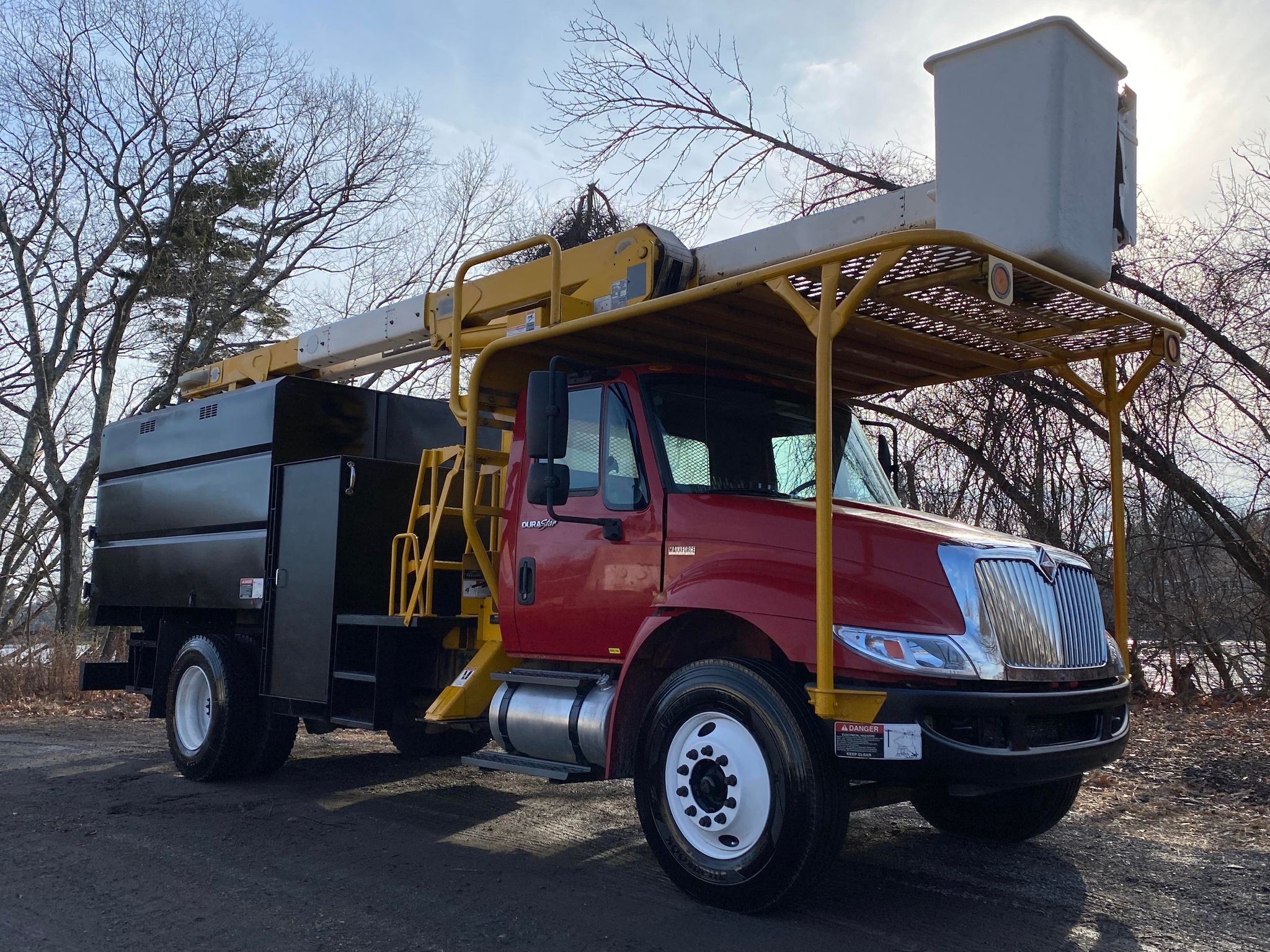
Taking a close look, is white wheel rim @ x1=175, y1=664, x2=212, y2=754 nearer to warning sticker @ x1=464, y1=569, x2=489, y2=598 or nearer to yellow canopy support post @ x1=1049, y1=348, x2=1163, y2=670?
warning sticker @ x1=464, y1=569, x2=489, y2=598

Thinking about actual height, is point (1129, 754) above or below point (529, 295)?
below

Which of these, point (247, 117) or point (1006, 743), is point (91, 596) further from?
point (247, 117)

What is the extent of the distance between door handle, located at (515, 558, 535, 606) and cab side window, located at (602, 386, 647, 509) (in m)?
0.70

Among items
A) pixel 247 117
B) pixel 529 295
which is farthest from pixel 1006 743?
pixel 247 117

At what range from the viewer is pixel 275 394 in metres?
8.11

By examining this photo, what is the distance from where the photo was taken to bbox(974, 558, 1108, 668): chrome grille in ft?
16.0

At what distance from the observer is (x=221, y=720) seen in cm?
823

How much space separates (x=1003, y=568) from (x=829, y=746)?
1.16 metres

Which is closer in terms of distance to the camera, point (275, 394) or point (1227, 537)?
point (275, 394)

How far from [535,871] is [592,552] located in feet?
5.50

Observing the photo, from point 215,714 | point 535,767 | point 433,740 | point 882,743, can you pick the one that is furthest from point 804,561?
point 215,714

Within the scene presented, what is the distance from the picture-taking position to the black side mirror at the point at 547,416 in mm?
5578

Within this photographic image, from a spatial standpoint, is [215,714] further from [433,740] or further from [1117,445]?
[1117,445]

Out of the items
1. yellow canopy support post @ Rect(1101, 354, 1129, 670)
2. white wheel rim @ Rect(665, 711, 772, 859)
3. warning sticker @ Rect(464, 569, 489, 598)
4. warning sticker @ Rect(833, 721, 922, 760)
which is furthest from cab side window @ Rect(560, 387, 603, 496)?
yellow canopy support post @ Rect(1101, 354, 1129, 670)
